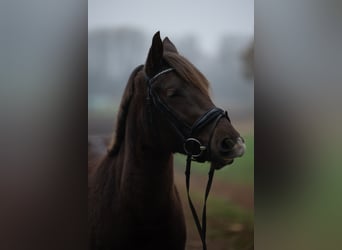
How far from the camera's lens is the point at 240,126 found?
2.12 meters

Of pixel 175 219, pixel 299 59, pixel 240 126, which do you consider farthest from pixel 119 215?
pixel 299 59

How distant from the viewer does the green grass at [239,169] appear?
6.95 ft

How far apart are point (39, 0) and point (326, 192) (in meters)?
1.87

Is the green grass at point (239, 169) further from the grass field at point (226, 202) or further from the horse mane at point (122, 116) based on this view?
the horse mane at point (122, 116)

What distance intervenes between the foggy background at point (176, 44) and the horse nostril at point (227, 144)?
39 cm

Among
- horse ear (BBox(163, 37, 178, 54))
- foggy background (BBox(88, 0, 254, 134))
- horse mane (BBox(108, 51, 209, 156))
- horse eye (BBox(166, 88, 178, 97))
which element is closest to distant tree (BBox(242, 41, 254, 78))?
foggy background (BBox(88, 0, 254, 134))

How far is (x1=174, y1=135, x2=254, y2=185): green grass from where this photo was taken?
2.12m

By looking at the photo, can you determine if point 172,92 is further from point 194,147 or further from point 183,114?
point 194,147

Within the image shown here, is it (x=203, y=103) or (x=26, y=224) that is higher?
(x=203, y=103)

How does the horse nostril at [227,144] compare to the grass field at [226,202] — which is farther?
the grass field at [226,202]

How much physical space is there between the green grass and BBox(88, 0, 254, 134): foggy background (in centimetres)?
11

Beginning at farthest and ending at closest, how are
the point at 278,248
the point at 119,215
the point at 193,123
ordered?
the point at 278,248, the point at 119,215, the point at 193,123

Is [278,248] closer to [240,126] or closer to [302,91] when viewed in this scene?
[240,126]

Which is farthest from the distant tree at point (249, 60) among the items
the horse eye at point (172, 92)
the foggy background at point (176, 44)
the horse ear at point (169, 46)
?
the horse eye at point (172, 92)
